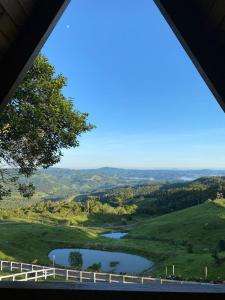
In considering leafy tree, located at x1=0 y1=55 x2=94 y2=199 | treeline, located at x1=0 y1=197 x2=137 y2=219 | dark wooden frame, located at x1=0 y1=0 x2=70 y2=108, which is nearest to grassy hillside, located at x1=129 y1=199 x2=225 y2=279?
treeline, located at x1=0 y1=197 x2=137 y2=219

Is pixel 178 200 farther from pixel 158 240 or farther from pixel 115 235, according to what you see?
pixel 158 240

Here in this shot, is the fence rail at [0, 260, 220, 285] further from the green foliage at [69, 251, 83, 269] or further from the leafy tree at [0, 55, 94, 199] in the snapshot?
the green foliage at [69, 251, 83, 269]

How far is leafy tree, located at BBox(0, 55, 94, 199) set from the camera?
11.7 meters

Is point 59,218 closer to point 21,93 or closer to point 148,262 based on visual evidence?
point 148,262

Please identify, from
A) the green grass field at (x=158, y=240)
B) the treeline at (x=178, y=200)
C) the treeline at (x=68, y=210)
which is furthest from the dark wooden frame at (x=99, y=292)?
the treeline at (x=178, y=200)

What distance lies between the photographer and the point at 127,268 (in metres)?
52.6

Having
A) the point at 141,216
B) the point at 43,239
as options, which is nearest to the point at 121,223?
the point at 141,216

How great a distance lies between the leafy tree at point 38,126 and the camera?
11.7 meters

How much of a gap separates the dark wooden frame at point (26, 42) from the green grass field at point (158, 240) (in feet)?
148

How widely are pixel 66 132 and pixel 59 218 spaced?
81.2m

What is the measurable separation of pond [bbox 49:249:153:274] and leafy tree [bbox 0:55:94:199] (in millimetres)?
39239

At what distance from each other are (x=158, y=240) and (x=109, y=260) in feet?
54.2

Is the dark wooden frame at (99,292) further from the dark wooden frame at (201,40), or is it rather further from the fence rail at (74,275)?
the fence rail at (74,275)

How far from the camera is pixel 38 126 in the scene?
11898 millimetres
